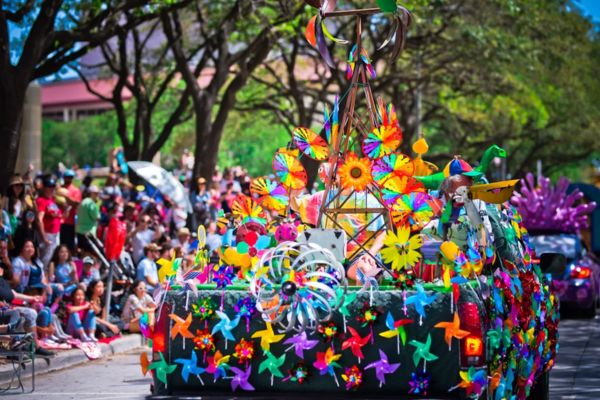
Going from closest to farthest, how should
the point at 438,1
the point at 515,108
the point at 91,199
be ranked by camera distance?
the point at 91,199 < the point at 438,1 < the point at 515,108

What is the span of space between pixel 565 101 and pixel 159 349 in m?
34.1

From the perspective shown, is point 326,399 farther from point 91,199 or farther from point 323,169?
point 91,199

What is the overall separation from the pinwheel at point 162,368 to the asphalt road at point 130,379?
303cm

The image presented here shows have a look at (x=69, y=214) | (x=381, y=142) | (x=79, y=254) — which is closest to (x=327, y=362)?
(x=381, y=142)

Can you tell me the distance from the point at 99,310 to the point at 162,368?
8.26 metres

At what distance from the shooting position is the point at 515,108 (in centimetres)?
3291

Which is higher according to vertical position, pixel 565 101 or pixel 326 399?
pixel 565 101

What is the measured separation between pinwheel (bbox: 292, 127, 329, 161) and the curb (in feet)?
16.1

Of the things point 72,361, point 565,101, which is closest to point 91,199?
point 72,361

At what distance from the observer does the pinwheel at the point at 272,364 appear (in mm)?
5594

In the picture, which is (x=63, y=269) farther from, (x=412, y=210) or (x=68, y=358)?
(x=412, y=210)

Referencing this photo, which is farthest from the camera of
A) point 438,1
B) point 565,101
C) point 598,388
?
point 565,101

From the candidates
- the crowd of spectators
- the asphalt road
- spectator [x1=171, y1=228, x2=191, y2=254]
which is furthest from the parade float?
spectator [x1=171, y1=228, x2=191, y2=254]

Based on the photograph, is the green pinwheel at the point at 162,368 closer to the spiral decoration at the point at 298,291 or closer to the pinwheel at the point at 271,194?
the spiral decoration at the point at 298,291
